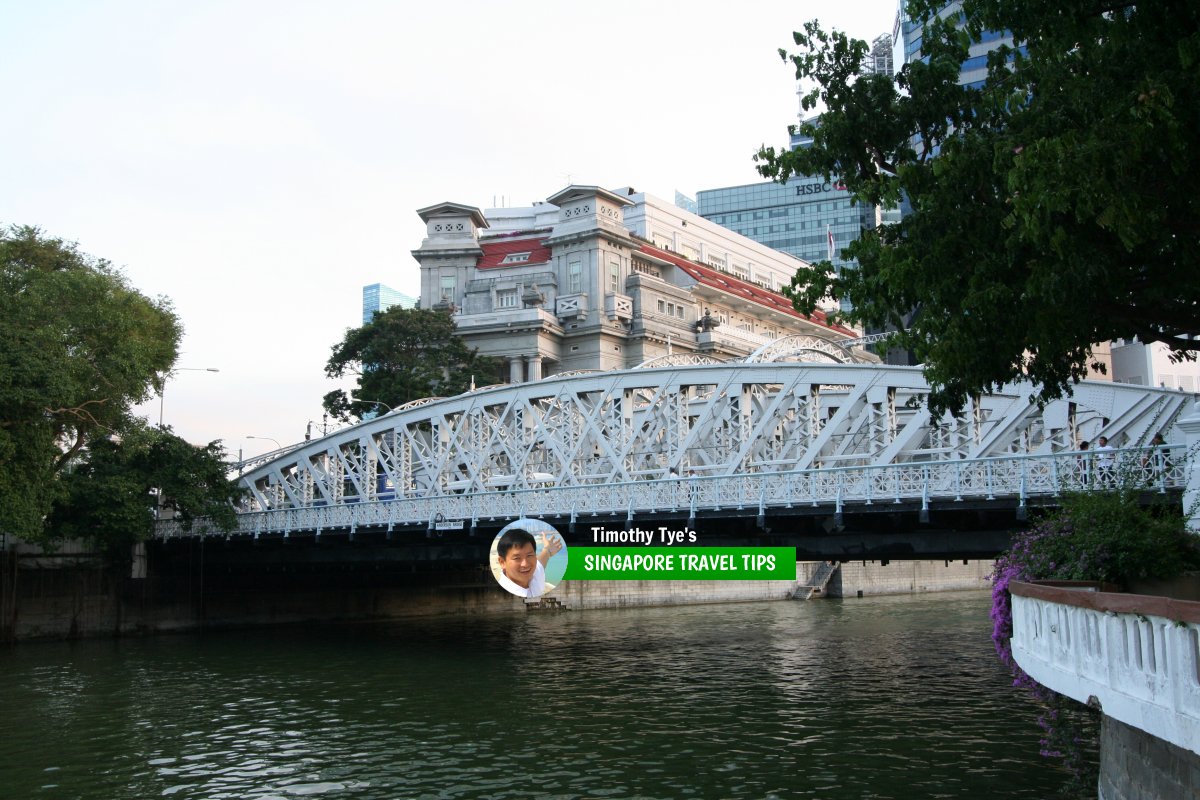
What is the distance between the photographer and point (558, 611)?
6575 cm

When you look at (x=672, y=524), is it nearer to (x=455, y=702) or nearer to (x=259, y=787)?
(x=455, y=702)

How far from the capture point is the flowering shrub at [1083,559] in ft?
51.6

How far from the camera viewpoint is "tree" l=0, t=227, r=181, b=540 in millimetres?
43031

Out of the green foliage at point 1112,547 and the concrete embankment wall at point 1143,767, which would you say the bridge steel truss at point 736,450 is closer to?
the green foliage at point 1112,547

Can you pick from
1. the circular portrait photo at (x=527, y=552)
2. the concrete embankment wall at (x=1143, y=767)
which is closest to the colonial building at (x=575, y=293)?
the circular portrait photo at (x=527, y=552)

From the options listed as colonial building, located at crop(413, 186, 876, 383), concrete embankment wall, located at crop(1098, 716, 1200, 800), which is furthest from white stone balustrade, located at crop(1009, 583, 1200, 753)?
colonial building, located at crop(413, 186, 876, 383)

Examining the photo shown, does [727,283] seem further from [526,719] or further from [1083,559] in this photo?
[1083,559]

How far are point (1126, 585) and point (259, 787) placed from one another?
623 inches

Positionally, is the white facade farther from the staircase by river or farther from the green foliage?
the green foliage

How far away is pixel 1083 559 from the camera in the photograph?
1596 centimetres

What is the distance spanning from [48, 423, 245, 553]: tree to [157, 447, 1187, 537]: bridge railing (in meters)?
8.75

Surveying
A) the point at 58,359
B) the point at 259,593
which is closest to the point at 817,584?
the point at 259,593

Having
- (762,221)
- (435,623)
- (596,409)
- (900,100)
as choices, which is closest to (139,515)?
(435,623)

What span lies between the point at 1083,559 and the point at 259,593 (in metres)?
50.6
